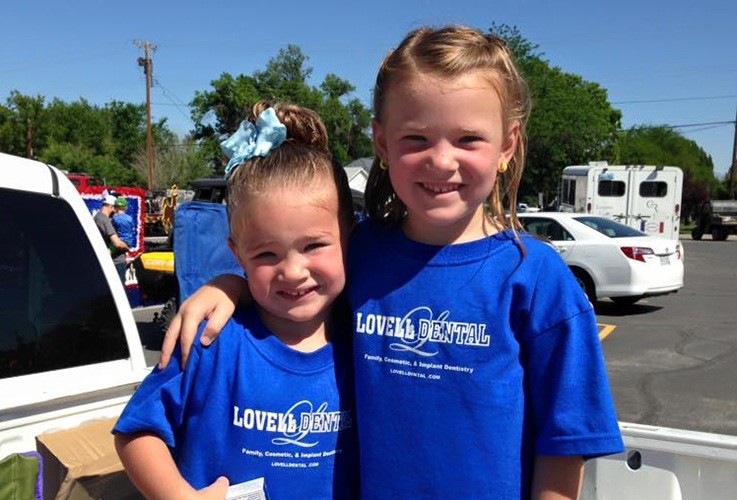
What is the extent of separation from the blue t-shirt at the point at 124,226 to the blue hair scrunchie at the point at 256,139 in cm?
1113

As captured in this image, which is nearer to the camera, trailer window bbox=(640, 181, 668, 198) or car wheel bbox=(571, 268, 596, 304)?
car wheel bbox=(571, 268, 596, 304)

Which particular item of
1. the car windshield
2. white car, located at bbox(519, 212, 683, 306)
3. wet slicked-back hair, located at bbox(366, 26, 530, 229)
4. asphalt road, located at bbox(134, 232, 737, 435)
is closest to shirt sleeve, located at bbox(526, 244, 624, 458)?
wet slicked-back hair, located at bbox(366, 26, 530, 229)

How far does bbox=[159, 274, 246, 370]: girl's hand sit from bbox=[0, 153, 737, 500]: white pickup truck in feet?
2.57

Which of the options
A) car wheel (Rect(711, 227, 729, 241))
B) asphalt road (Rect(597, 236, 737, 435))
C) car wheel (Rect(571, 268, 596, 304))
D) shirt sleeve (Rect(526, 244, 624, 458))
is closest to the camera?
shirt sleeve (Rect(526, 244, 624, 458))

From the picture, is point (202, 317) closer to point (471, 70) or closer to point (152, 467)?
point (152, 467)

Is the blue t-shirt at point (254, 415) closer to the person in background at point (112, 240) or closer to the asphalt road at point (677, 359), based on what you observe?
the asphalt road at point (677, 359)

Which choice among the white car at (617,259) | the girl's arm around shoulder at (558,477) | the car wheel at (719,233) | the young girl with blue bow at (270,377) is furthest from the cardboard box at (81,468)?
the car wheel at (719,233)

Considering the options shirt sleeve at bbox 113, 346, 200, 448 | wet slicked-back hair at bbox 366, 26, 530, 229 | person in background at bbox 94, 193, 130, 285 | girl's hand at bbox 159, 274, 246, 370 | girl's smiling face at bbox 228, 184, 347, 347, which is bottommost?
person in background at bbox 94, 193, 130, 285

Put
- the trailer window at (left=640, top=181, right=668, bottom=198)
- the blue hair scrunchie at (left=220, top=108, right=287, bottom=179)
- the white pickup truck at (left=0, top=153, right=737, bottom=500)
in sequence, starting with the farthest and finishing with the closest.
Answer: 1. the trailer window at (left=640, top=181, right=668, bottom=198)
2. the white pickup truck at (left=0, top=153, right=737, bottom=500)
3. the blue hair scrunchie at (left=220, top=108, right=287, bottom=179)

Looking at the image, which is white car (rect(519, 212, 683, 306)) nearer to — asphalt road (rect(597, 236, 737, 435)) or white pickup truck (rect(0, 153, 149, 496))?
asphalt road (rect(597, 236, 737, 435))

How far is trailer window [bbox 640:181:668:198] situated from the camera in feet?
60.6

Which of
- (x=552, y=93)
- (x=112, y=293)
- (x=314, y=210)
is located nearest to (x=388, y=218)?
(x=314, y=210)

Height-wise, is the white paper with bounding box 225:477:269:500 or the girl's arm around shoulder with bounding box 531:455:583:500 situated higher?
the girl's arm around shoulder with bounding box 531:455:583:500

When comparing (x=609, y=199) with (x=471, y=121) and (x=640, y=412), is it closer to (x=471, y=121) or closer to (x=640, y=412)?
(x=640, y=412)
